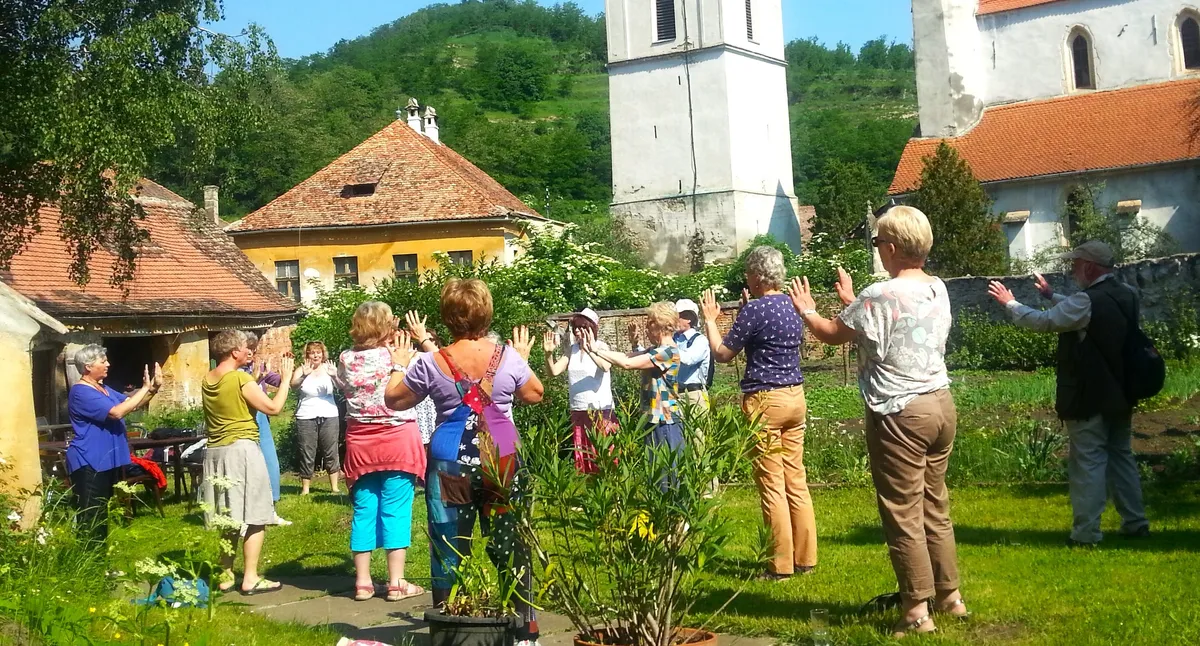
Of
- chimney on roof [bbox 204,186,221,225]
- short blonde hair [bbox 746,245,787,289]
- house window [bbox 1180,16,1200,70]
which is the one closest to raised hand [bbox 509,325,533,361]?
short blonde hair [bbox 746,245,787,289]

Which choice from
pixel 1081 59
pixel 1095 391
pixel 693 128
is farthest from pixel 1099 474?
pixel 693 128

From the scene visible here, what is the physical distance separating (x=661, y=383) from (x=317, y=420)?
6.09m

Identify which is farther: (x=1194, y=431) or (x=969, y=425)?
(x=969, y=425)

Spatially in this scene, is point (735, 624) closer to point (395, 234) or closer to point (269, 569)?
point (269, 569)

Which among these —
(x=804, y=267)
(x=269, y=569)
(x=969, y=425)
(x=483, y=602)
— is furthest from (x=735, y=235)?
(x=483, y=602)

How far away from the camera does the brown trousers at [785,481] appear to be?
23.3ft

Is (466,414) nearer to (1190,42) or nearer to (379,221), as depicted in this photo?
(379,221)

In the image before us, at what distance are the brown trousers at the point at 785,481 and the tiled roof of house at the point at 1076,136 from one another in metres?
31.9

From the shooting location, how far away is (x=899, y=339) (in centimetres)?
568

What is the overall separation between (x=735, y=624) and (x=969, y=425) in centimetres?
758

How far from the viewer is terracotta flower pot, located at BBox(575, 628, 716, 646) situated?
498cm

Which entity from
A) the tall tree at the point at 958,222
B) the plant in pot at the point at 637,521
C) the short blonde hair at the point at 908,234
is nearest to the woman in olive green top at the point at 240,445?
the plant in pot at the point at 637,521

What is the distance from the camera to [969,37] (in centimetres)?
4397

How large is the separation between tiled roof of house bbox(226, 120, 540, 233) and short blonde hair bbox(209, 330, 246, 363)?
1304 inches
